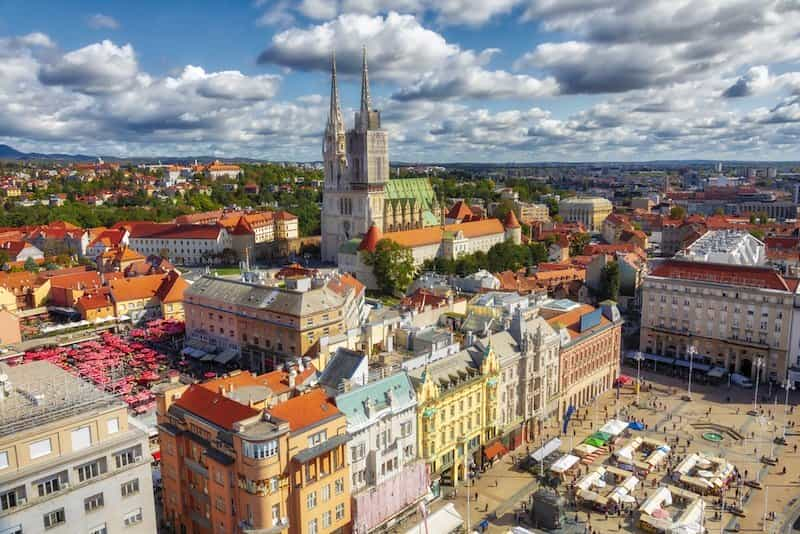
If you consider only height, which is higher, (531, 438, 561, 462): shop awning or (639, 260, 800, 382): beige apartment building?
(639, 260, 800, 382): beige apartment building

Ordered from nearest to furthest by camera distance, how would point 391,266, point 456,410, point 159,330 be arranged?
point 456,410, point 159,330, point 391,266

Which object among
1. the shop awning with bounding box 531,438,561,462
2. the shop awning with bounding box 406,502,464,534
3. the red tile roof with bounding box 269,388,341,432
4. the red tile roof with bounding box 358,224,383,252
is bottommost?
the shop awning with bounding box 531,438,561,462

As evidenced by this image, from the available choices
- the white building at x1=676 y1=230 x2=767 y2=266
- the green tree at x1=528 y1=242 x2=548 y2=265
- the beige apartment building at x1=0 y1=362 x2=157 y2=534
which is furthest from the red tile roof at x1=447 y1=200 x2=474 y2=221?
the beige apartment building at x1=0 y1=362 x2=157 y2=534

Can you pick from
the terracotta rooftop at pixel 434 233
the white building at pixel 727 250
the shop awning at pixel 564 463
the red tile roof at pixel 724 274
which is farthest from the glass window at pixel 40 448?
the terracotta rooftop at pixel 434 233

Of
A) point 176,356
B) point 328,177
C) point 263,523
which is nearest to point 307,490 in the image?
point 263,523

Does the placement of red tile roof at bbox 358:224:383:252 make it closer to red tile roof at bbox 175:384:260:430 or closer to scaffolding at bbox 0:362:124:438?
red tile roof at bbox 175:384:260:430

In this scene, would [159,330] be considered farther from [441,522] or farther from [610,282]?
[610,282]

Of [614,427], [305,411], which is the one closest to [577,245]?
[614,427]
